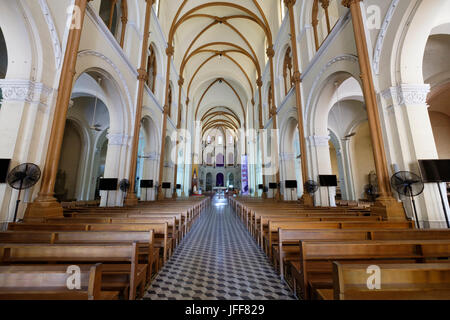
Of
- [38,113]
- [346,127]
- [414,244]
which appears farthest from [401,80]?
[346,127]

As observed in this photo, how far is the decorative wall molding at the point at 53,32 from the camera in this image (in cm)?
360

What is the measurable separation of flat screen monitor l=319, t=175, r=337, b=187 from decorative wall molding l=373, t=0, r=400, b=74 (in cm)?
331

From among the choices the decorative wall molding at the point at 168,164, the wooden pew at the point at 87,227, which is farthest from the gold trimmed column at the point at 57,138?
the decorative wall molding at the point at 168,164

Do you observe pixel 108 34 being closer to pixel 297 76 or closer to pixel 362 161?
pixel 297 76

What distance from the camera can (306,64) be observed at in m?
7.38

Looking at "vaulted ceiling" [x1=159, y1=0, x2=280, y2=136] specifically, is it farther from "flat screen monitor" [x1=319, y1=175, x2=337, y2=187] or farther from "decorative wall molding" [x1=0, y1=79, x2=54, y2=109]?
"decorative wall molding" [x1=0, y1=79, x2=54, y2=109]

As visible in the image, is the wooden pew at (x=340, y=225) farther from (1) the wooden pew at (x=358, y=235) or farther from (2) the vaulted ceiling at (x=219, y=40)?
(2) the vaulted ceiling at (x=219, y=40)

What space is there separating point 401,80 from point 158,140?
31.4 feet

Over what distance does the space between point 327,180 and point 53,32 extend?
8.04m

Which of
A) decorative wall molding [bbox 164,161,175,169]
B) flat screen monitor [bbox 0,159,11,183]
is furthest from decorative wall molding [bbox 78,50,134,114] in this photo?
decorative wall molding [bbox 164,161,175,169]

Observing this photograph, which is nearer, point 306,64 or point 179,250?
point 179,250

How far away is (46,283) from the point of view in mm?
1024
